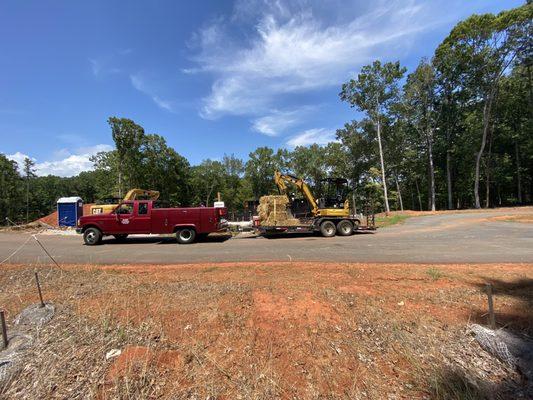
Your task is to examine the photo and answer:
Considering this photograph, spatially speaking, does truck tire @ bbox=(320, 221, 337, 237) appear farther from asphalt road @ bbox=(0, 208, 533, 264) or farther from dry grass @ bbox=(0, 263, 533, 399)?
dry grass @ bbox=(0, 263, 533, 399)

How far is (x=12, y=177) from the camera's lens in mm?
49094

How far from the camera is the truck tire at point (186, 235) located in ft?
45.8

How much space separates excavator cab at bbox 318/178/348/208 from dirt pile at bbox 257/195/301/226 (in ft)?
6.30

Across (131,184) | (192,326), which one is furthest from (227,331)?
(131,184)

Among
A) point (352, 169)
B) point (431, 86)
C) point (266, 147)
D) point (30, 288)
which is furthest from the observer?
point (266, 147)

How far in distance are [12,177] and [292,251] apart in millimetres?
58203

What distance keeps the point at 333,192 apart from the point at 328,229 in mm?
2415

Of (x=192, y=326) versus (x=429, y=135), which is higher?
(x=429, y=135)

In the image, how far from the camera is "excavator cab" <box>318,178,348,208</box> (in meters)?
16.4

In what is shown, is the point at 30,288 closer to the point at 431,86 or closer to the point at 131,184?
the point at 131,184

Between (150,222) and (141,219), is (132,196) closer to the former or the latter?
(141,219)

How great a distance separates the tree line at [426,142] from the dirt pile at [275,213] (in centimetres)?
1901

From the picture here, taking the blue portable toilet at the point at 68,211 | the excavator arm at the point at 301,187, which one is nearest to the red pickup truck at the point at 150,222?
the excavator arm at the point at 301,187

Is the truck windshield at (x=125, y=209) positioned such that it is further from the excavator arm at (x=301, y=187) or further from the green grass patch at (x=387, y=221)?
the green grass patch at (x=387, y=221)
